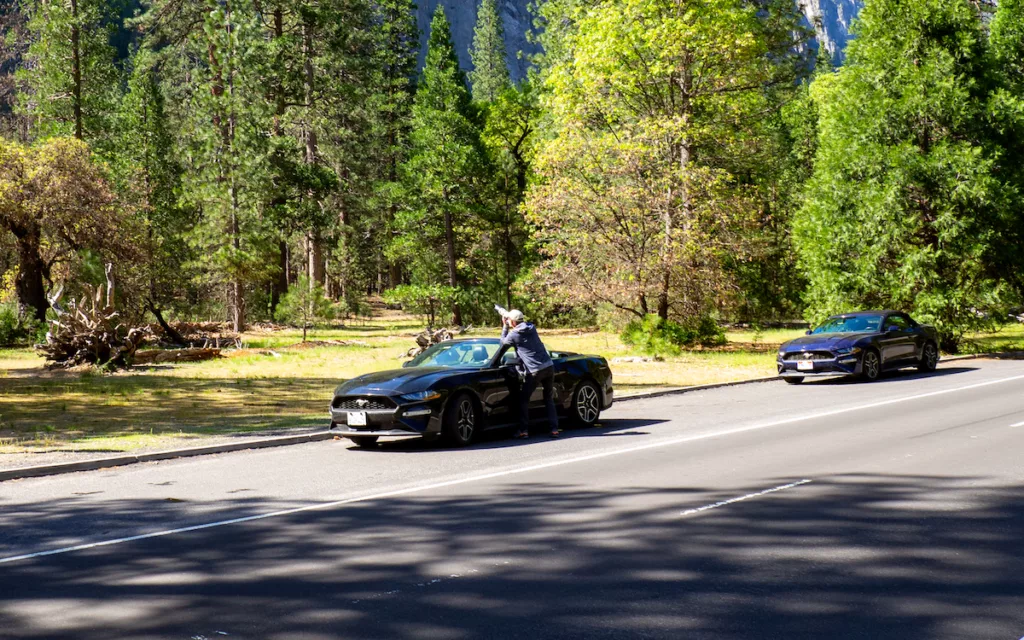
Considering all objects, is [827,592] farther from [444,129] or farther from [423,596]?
[444,129]

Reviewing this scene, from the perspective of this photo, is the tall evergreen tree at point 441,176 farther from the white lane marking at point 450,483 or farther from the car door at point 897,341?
the white lane marking at point 450,483

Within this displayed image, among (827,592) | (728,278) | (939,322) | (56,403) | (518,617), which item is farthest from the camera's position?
(728,278)

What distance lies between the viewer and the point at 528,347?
44.0 feet

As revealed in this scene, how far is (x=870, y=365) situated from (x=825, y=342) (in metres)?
1.19

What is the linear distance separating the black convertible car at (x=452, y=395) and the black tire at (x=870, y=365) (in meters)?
9.85

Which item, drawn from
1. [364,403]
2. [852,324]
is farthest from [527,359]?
[852,324]

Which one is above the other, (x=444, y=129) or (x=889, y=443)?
(x=444, y=129)

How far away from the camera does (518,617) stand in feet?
17.7

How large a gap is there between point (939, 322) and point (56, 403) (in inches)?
951

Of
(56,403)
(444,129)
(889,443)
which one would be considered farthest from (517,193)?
(889,443)

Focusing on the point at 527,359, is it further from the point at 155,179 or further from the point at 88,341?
the point at 155,179

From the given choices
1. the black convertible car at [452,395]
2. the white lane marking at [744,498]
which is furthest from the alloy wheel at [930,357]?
the white lane marking at [744,498]

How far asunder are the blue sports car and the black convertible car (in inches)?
352

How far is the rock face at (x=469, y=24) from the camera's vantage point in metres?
147
